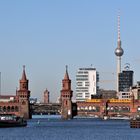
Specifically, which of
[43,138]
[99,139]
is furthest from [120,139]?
[43,138]

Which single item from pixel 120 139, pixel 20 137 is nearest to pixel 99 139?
pixel 120 139

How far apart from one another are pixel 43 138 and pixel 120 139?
44.5ft

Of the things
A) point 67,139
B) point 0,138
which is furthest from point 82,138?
point 0,138

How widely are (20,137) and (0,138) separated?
7.28m

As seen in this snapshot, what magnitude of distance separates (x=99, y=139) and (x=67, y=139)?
5.41 meters

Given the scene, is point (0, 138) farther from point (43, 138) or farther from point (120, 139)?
point (120, 139)

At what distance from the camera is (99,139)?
154m

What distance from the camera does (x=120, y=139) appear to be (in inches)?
6029

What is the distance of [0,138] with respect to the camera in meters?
153

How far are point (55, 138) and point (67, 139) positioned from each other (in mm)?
4968

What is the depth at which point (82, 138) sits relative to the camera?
156125 mm

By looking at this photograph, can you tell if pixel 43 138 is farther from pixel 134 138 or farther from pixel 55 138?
pixel 134 138

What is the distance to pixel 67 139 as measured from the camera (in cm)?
15350

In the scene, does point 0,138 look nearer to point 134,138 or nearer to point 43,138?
point 43,138
